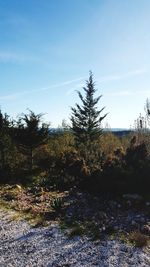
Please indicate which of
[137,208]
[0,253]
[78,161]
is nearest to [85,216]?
[137,208]

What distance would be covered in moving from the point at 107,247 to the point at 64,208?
4269 mm

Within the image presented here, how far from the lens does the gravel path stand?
7922 mm

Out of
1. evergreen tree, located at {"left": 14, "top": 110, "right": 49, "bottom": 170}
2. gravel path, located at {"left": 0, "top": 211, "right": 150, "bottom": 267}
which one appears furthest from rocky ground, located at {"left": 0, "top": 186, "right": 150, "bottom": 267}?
evergreen tree, located at {"left": 14, "top": 110, "right": 49, "bottom": 170}

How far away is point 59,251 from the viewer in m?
8.71

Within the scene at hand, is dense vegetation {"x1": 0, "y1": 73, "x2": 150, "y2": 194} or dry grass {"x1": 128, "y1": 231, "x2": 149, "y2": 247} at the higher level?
dense vegetation {"x1": 0, "y1": 73, "x2": 150, "y2": 194}

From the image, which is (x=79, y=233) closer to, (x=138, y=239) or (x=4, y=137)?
(x=138, y=239)

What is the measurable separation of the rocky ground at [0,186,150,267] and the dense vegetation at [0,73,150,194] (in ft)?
4.60

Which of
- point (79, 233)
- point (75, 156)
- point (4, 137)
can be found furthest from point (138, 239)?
point (4, 137)

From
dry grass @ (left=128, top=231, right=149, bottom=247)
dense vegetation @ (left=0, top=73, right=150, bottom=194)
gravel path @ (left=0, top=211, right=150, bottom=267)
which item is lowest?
gravel path @ (left=0, top=211, right=150, bottom=267)

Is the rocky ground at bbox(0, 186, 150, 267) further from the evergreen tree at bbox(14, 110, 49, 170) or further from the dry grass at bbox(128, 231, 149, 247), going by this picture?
the evergreen tree at bbox(14, 110, 49, 170)

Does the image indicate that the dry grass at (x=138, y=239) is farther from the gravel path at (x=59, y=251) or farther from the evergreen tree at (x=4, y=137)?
the evergreen tree at (x=4, y=137)

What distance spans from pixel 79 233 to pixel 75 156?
36.6ft

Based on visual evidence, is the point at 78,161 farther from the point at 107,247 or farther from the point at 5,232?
the point at 107,247

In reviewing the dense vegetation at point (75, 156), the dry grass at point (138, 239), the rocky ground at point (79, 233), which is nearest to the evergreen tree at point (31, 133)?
the dense vegetation at point (75, 156)
